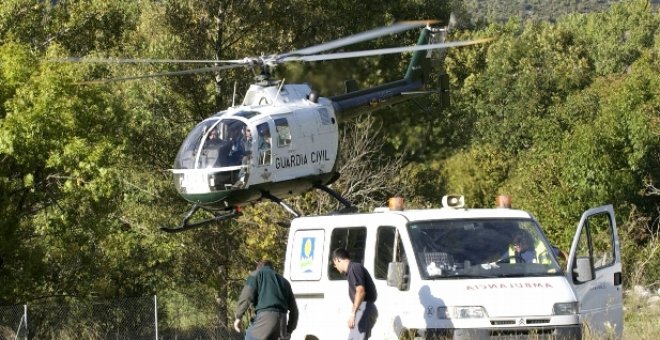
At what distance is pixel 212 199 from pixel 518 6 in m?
182

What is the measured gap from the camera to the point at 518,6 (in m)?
198

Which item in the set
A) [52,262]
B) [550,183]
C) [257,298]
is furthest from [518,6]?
[257,298]

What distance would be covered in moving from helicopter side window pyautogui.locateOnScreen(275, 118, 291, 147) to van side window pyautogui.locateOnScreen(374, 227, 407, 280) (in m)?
8.70

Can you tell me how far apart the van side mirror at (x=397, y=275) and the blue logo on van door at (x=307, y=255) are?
5.39 ft

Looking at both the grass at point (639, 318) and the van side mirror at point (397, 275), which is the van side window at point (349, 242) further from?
the grass at point (639, 318)

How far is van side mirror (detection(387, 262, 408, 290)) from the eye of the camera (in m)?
12.2

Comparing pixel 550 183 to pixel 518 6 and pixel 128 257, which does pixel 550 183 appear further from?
pixel 518 6

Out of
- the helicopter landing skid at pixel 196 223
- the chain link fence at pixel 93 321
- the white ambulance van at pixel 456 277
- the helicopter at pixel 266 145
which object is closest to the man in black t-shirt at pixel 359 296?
the white ambulance van at pixel 456 277

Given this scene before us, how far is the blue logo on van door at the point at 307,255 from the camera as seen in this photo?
13711mm

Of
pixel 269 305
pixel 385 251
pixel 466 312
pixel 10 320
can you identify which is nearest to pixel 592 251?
pixel 466 312

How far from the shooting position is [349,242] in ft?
43.5

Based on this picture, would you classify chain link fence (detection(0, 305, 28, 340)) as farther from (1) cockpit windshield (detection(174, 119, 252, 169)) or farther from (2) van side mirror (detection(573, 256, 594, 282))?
(2) van side mirror (detection(573, 256, 594, 282))

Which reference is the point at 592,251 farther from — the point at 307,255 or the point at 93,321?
the point at 93,321

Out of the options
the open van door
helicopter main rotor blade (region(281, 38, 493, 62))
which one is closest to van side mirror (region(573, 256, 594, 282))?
the open van door
